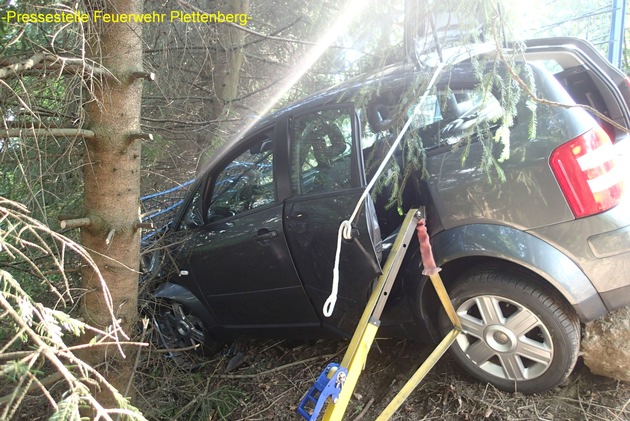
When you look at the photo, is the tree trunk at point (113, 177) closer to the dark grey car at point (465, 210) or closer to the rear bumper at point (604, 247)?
the dark grey car at point (465, 210)

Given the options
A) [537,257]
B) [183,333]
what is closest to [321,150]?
[537,257]

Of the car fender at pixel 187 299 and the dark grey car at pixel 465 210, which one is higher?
the dark grey car at pixel 465 210

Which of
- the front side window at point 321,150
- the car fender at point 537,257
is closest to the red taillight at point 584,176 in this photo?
the car fender at point 537,257

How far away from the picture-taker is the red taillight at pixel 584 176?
6.85ft

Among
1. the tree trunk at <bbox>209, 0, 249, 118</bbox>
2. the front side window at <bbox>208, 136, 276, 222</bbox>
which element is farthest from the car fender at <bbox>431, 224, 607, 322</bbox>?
the tree trunk at <bbox>209, 0, 249, 118</bbox>

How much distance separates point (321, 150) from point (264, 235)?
66 cm

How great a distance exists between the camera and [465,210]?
2.37m

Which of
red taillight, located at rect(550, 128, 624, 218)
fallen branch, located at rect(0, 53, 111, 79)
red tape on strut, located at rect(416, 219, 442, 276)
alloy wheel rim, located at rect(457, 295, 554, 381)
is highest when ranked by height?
fallen branch, located at rect(0, 53, 111, 79)

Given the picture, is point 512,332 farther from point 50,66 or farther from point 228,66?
point 228,66

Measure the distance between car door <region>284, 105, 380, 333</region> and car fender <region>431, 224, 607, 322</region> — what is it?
0.51 metres

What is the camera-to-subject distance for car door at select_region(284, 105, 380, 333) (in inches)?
99.8

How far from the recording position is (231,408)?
3.17 m

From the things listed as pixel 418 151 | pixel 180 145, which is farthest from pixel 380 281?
pixel 180 145

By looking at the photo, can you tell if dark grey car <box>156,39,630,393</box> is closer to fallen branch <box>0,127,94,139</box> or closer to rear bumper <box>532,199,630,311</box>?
rear bumper <box>532,199,630,311</box>
